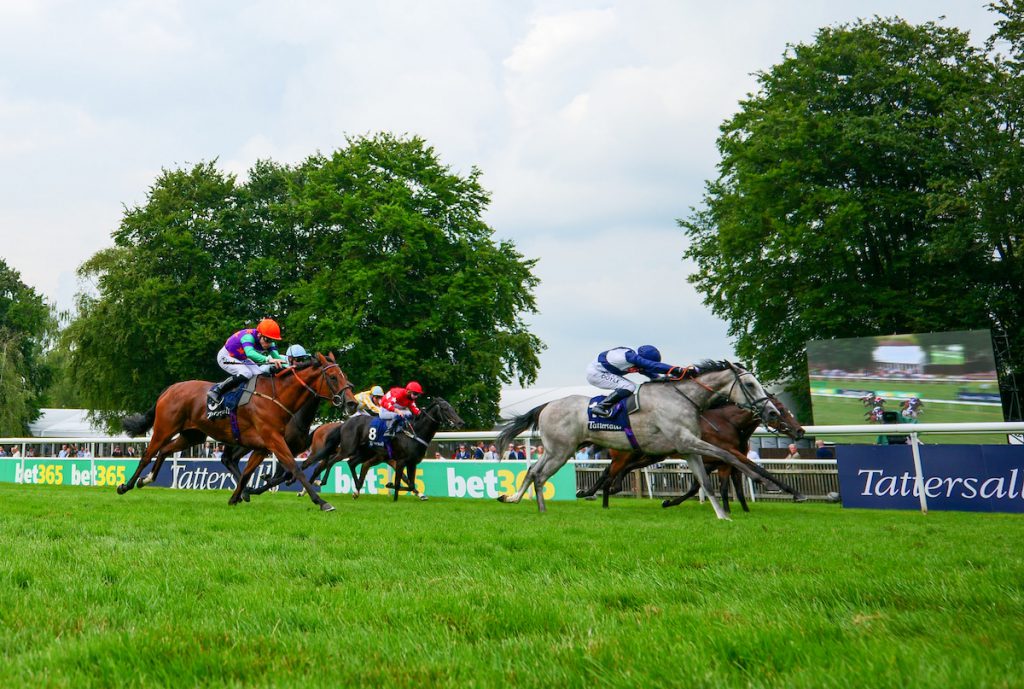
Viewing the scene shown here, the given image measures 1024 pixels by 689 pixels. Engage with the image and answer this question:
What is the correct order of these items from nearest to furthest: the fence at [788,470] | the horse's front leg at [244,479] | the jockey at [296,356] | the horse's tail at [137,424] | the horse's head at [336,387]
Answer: the horse's head at [336,387], the fence at [788,470], the horse's front leg at [244,479], the jockey at [296,356], the horse's tail at [137,424]

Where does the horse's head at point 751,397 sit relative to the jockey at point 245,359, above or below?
below

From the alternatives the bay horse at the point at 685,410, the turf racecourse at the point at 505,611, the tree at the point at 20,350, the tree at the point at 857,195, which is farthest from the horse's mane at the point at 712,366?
the tree at the point at 20,350

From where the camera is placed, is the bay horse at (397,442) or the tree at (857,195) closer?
the bay horse at (397,442)

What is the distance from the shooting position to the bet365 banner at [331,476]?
15.4m

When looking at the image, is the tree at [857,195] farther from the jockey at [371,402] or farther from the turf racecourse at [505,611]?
the turf racecourse at [505,611]

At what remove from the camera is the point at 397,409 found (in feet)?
49.5

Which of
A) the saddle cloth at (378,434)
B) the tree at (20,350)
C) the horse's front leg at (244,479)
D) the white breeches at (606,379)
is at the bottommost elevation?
the horse's front leg at (244,479)

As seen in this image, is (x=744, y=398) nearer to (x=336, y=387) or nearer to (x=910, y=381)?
(x=336, y=387)

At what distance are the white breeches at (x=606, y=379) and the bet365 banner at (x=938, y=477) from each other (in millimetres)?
3582

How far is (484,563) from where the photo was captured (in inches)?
193

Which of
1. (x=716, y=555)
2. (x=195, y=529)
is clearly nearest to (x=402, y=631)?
(x=716, y=555)

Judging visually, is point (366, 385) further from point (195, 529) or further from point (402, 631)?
point (402, 631)

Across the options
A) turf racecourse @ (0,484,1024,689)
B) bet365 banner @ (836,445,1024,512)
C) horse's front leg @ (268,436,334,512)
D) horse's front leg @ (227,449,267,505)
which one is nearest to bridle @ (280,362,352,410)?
horse's front leg @ (268,436,334,512)

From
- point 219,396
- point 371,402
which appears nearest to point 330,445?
point 371,402
